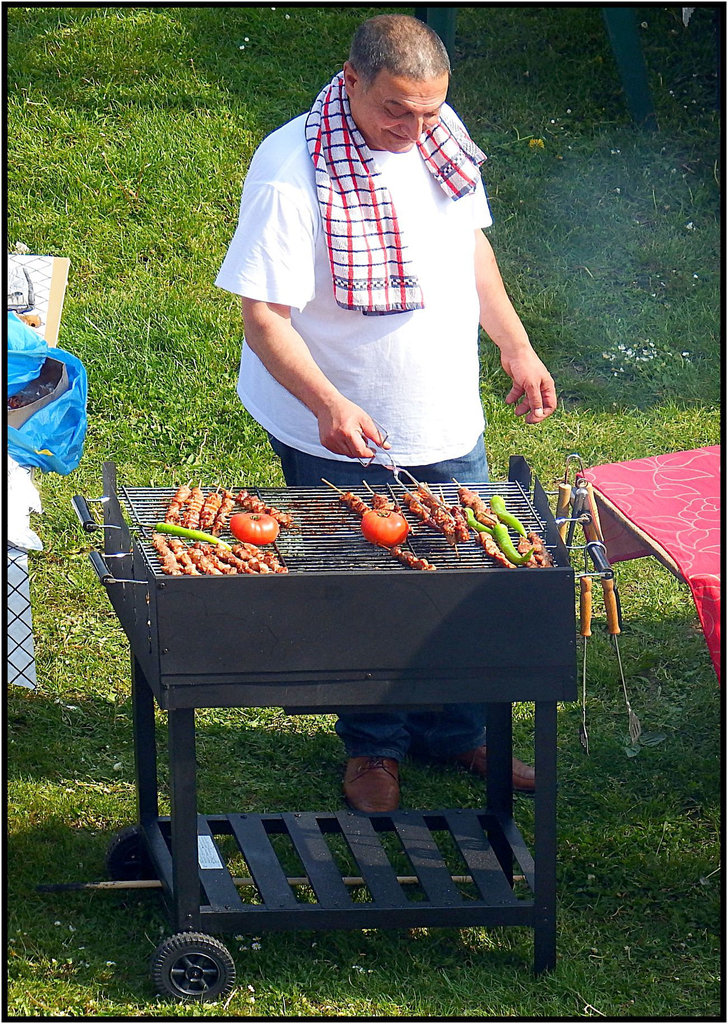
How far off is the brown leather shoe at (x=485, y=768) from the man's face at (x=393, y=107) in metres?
1.93

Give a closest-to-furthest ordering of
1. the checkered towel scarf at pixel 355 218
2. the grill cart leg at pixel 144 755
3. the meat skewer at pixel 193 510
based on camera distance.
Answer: the meat skewer at pixel 193 510 < the checkered towel scarf at pixel 355 218 < the grill cart leg at pixel 144 755

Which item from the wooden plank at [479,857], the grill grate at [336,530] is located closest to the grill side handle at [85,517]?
the grill grate at [336,530]

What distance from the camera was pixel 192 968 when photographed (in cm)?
342

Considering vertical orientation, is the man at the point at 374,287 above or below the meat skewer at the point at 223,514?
above

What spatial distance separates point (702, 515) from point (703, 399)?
3.02m

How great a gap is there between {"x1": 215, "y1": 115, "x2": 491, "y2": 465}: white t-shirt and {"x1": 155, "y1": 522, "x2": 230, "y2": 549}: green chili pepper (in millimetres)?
690

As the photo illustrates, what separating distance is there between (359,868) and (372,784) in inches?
21.6

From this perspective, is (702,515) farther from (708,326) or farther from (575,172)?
(575,172)

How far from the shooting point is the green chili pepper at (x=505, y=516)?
11.2ft

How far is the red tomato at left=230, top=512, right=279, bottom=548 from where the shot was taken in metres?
3.39

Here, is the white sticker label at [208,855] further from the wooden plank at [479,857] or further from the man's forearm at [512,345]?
the man's forearm at [512,345]

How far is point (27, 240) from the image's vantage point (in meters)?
7.53

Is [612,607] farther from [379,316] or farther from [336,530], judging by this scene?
[379,316]

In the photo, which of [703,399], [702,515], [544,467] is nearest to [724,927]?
[702,515]
